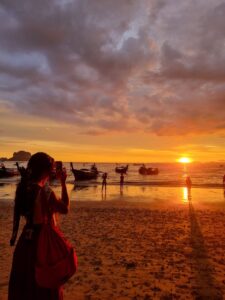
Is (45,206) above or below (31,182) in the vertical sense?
below

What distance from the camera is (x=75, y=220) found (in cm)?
1524

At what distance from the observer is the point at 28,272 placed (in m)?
3.45

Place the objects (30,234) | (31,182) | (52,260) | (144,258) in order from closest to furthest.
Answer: (52,260) < (30,234) < (31,182) < (144,258)

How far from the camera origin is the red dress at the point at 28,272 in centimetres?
343

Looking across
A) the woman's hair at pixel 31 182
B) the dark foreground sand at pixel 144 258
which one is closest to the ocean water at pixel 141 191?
the dark foreground sand at pixel 144 258

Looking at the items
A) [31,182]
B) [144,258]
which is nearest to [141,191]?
[144,258]

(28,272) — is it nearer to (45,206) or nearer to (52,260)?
(52,260)

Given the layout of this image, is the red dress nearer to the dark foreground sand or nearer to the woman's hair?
the woman's hair

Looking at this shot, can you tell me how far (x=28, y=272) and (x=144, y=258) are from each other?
5.60m

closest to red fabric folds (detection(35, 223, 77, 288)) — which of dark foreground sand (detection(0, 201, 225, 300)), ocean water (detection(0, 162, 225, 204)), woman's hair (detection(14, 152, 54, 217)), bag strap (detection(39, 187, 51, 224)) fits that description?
bag strap (detection(39, 187, 51, 224))

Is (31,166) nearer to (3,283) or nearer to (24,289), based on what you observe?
(24,289)

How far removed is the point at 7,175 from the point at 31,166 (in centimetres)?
6874

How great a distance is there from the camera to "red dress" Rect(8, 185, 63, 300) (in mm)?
3426

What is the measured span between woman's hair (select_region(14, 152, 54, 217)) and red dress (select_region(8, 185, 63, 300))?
0.11 m
